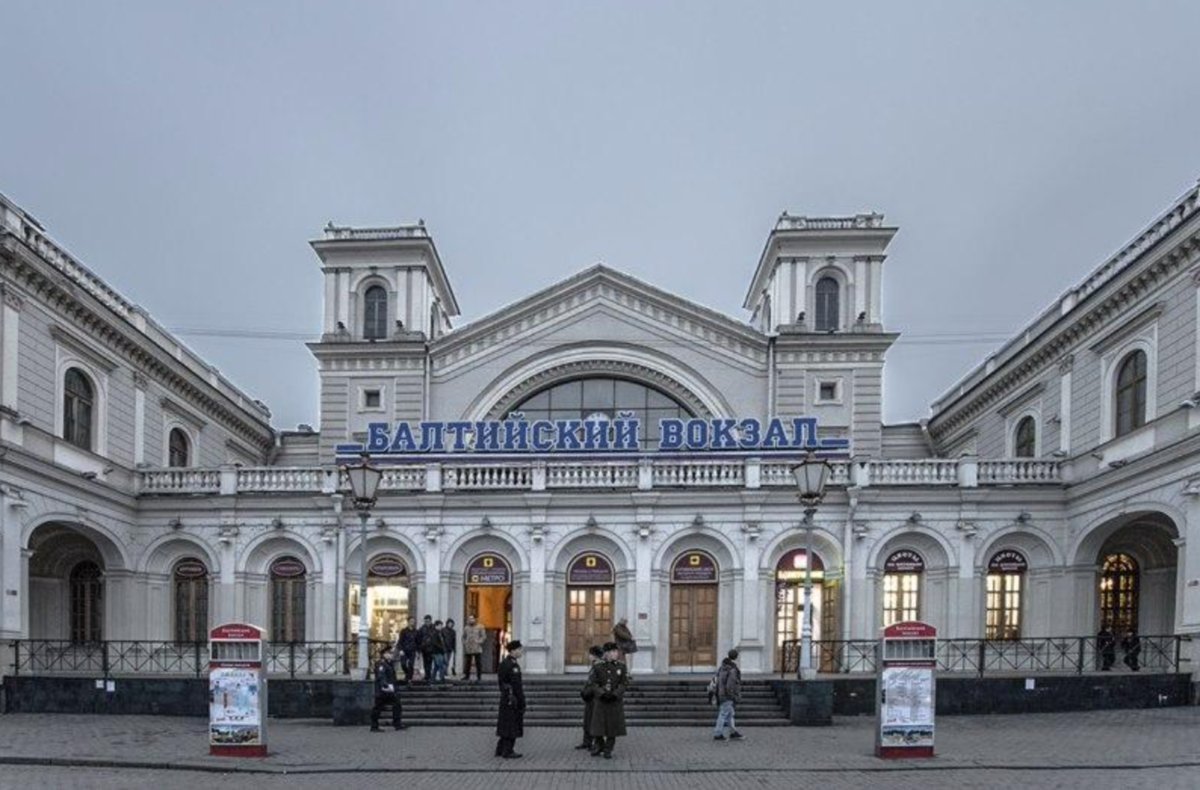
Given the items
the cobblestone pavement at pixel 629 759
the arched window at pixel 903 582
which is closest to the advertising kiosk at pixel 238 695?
the cobblestone pavement at pixel 629 759

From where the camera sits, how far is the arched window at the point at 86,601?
94.7 ft

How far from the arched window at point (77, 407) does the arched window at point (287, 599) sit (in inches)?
247

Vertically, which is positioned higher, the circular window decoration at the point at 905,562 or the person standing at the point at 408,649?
the circular window decoration at the point at 905,562

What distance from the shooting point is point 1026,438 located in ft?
111

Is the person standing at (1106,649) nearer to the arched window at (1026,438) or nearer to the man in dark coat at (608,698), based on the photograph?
the arched window at (1026,438)

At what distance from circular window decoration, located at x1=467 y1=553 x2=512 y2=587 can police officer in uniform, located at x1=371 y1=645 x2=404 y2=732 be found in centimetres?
969

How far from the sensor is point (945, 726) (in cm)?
1930

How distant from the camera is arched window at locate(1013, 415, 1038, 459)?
32.8 metres

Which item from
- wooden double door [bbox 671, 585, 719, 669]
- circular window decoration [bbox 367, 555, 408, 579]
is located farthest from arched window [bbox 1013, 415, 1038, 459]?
circular window decoration [bbox 367, 555, 408, 579]

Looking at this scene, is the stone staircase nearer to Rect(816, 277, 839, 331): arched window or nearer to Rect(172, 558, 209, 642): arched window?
Rect(172, 558, 209, 642): arched window

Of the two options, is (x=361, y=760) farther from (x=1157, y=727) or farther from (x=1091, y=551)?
(x=1091, y=551)

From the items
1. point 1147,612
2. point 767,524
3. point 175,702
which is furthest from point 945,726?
point 175,702

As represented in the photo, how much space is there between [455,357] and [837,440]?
13607 mm

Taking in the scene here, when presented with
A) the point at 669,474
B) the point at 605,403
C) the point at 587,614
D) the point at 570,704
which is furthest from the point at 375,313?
the point at 570,704
